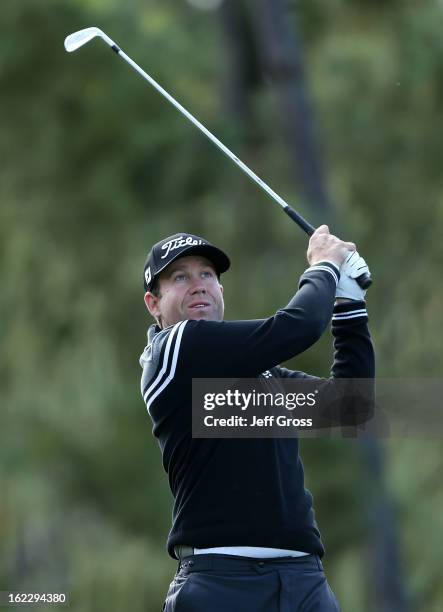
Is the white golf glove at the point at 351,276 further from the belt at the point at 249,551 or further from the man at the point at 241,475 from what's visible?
the belt at the point at 249,551

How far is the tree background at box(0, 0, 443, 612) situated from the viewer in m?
8.65

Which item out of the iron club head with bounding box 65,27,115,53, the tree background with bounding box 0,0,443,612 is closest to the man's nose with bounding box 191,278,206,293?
the iron club head with bounding box 65,27,115,53

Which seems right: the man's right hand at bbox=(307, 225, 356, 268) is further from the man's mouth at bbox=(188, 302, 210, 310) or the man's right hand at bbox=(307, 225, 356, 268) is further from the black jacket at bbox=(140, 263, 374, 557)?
the man's mouth at bbox=(188, 302, 210, 310)

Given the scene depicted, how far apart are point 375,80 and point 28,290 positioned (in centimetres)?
268

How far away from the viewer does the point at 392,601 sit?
890cm

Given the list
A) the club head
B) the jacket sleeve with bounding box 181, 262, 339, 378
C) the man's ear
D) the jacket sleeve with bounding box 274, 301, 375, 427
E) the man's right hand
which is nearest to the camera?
the jacket sleeve with bounding box 181, 262, 339, 378

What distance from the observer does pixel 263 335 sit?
3.26m

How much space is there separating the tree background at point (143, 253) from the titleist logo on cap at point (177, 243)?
496 cm

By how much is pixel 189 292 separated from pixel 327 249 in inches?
15.2

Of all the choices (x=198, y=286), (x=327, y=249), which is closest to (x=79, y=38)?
(x=198, y=286)

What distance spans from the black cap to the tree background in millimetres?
4928

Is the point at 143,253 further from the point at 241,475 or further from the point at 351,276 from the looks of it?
the point at 241,475

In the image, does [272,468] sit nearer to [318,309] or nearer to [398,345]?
[318,309]

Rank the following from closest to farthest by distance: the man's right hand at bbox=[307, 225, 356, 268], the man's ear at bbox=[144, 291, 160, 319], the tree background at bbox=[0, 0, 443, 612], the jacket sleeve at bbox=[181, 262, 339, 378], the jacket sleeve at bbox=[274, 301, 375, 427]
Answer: the jacket sleeve at bbox=[181, 262, 339, 378] → the man's right hand at bbox=[307, 225, 356, 268] → the jacket sleeve at bbox=[274, 301, 375, 427] → the man's ear at bbox=[144, 291, 160, 319] → the tree background at bbox=[0, 0, 443, 612]
